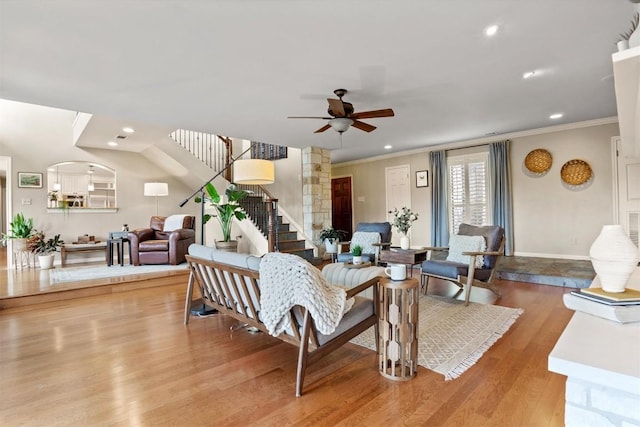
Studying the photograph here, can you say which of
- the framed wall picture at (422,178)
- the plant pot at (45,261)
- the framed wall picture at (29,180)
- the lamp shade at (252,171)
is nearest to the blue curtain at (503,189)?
the framed wall picture at (422,178)

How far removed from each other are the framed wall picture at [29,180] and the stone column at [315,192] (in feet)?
17.6

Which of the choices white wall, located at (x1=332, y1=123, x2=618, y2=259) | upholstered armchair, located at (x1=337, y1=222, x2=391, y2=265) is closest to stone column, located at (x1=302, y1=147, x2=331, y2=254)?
upholstered armchair, located at (x1=337, y1=222, x2=391, y2=265)

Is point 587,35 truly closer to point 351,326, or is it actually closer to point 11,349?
point 351,326

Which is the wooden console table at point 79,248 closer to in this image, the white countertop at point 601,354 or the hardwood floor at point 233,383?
the hardwood floor at point 233,383

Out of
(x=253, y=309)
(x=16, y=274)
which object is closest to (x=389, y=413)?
(x=253, y=309)

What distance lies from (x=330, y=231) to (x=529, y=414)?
16.1ft

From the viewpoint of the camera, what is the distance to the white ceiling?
2.24 metres

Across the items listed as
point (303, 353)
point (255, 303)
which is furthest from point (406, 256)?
point (303, 353)

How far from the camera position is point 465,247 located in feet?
13.6

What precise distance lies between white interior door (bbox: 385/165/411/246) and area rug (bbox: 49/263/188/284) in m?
5.00

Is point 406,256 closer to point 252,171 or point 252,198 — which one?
point 252,171

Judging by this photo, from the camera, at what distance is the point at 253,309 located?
95.2 inches

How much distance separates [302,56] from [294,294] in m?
2.11

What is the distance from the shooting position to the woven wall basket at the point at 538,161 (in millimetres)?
5855
